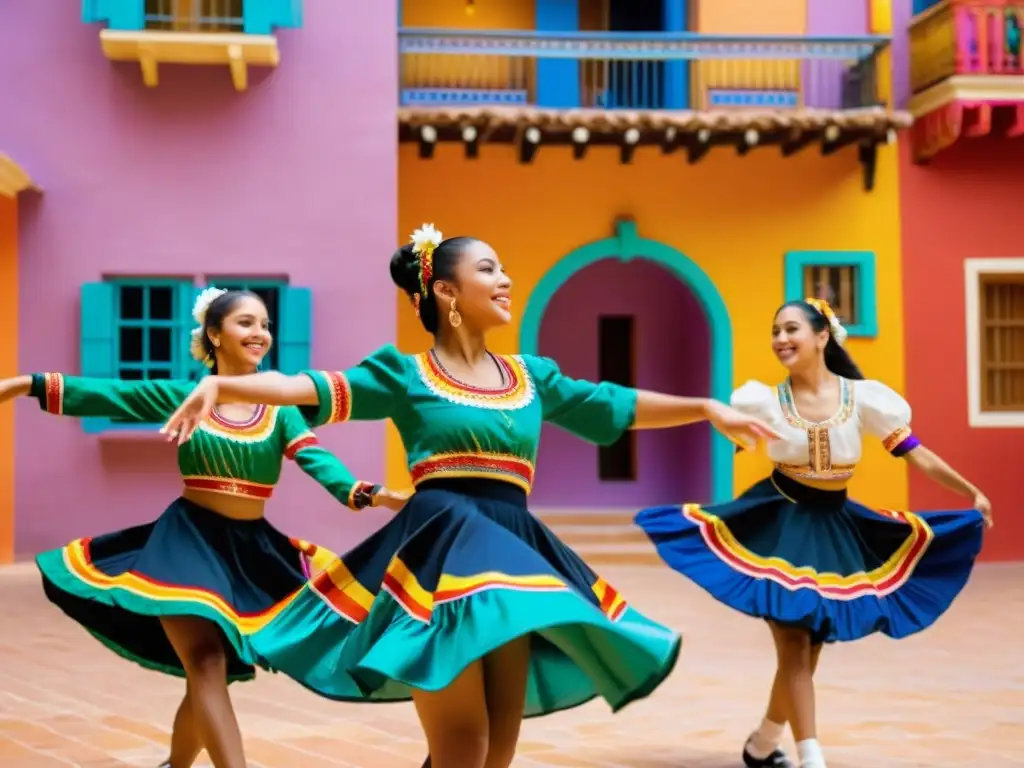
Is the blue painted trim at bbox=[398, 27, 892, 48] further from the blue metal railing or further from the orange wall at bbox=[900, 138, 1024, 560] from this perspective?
the orange wall at bbox=[900, 138, 1024, 560]

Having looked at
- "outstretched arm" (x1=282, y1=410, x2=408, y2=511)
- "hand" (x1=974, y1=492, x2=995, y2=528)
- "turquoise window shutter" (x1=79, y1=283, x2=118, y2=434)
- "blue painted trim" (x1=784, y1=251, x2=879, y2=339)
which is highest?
"blue painted trim" (x1=784, y1=251, x2=879, y2=339)

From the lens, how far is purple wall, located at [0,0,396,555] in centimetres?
1120

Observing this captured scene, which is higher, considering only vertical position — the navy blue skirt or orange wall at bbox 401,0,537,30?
orange wall at bbox 401,0,537,30

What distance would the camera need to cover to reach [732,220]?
503 inches

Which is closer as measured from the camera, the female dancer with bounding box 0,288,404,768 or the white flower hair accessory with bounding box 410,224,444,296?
the white flower hair accessory with bounding box 410,224,444,296

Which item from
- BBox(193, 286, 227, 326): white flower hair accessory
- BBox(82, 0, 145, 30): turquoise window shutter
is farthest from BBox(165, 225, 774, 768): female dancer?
BBox(82, 0, 145, 30): turquoise window shutter

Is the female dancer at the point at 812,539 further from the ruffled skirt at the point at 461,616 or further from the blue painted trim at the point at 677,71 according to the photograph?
the blue painted trim at the point at 677,71

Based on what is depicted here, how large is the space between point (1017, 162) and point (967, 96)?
3.92 feet

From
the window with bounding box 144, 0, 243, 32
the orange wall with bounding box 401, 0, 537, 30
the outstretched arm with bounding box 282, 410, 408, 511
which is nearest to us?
the outstretched arm with bounding box 282, 410, 408, 511

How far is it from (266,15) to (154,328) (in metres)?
2.69

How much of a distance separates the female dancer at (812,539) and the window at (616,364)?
368 inches

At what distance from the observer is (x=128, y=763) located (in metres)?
5.03

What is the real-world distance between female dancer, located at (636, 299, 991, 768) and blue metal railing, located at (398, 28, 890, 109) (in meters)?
7.11

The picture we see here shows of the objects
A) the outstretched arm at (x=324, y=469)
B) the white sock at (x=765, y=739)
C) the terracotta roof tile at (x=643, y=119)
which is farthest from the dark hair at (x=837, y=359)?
the terracotta roof tile at (x=643, y=119)
